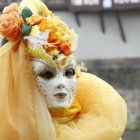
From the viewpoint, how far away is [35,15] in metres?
2.81

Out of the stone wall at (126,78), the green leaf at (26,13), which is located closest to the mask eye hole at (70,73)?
the green leaf at (26,13)

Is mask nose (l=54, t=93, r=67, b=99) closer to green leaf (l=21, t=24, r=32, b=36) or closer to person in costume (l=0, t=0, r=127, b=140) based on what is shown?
person in costume (l=0, t=0, r=127, b=140)

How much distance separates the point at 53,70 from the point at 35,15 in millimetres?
245

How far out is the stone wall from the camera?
9375 mm

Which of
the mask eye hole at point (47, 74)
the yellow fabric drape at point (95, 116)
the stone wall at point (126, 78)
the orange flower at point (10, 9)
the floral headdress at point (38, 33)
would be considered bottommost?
the stone wall at point (126, 78)

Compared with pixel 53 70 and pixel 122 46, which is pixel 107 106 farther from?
pixel 122 46

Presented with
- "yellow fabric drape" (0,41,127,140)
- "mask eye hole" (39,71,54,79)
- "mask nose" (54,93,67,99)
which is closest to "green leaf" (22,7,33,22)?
"yellow fabric drape" (0,41,127,140)

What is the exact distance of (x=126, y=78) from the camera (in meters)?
9.44

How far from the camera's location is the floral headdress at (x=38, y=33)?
9.02 ft

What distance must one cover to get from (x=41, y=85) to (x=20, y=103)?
138 mm

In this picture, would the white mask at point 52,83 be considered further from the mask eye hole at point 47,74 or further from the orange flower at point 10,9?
the orange flower at point 10,9

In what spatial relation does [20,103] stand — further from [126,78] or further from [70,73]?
[126,78]

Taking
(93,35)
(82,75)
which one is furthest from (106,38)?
(82,75)

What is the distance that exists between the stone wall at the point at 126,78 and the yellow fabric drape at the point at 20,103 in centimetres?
660
